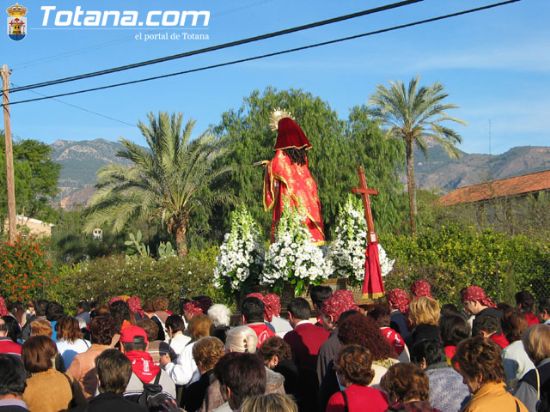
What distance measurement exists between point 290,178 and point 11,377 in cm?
1074

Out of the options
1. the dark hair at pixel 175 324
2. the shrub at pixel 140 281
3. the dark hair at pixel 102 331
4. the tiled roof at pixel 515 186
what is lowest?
the shrub at pixel 140 281

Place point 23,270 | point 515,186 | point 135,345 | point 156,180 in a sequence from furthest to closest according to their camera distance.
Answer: point 515,186 → point 156,180 → point 23,270 → point 135,345

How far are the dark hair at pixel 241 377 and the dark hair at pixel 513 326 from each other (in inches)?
127

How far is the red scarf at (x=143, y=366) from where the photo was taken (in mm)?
6328

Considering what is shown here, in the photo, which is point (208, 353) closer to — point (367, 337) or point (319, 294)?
point (367, 337)

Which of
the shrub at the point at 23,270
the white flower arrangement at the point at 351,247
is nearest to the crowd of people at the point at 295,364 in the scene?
the white flower arrangement at the point at 351,247

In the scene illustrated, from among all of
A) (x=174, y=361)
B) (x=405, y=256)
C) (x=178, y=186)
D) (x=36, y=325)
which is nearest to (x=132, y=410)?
(x=174, y=361)

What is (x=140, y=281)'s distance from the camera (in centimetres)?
2475

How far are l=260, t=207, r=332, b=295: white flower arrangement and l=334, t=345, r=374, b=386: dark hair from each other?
8336 millimetres

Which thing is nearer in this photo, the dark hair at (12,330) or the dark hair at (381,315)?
the dark hair at (381,315)

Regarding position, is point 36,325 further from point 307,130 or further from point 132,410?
point 307,130

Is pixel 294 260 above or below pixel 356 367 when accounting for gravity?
above

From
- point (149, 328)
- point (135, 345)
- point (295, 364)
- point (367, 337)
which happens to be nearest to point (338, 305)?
point (295, 364)

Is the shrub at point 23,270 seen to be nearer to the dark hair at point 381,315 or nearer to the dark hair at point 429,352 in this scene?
the dark hair at point 381,315
